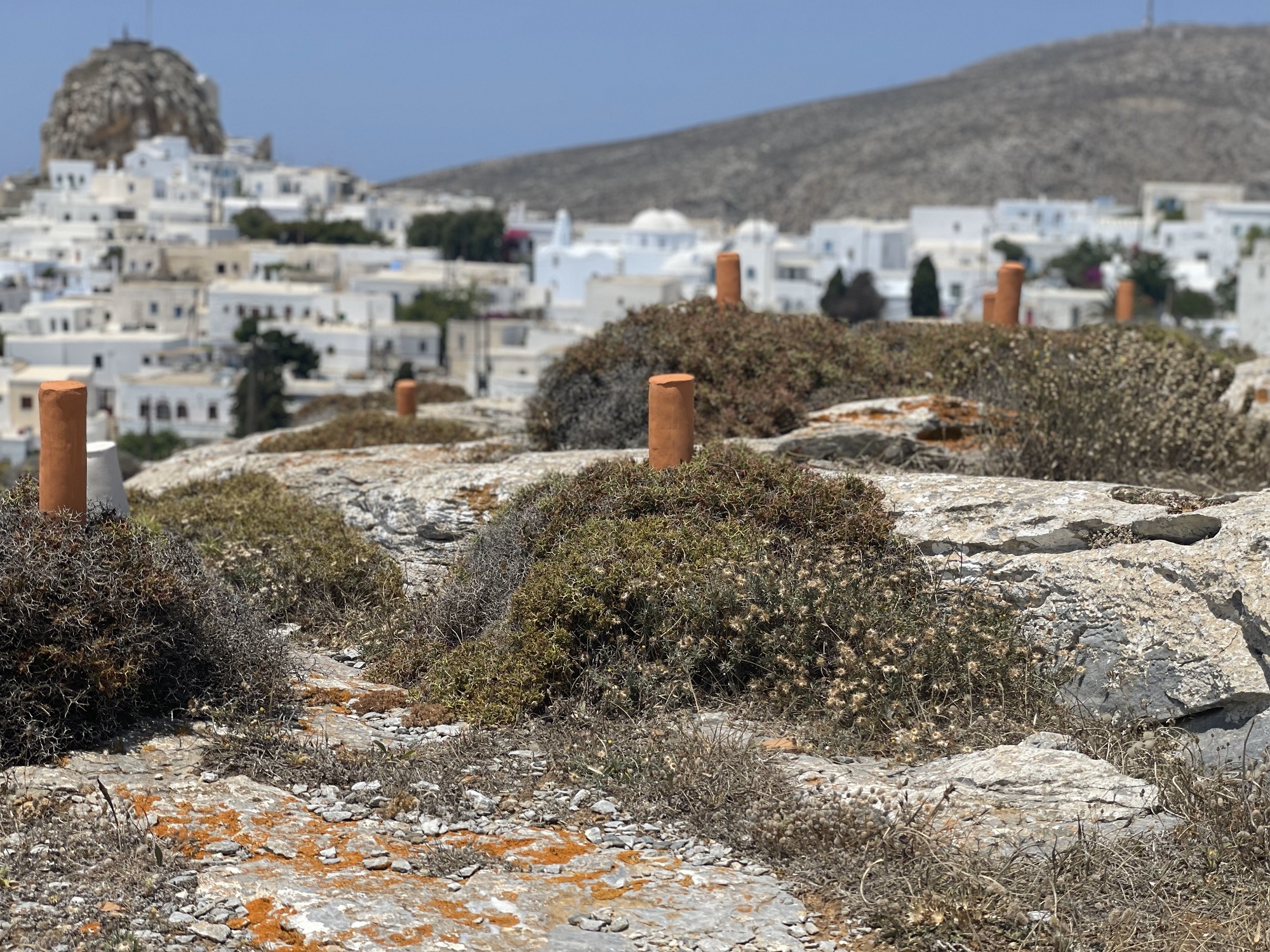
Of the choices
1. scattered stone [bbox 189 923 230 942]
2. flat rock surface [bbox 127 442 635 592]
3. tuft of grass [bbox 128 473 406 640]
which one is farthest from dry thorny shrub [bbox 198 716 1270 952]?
flat rock surface [bbox 127 442 635 592]

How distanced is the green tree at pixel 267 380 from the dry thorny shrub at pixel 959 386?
3669 centimetres

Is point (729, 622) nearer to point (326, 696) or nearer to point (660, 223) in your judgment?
point (326, 696)

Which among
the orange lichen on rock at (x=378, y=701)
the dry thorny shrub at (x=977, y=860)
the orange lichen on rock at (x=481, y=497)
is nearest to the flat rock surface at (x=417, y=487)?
the orange lichen on rock at (x=481, y=497)

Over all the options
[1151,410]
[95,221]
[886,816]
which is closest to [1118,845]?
[886,816]

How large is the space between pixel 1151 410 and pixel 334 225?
92833 millimetres

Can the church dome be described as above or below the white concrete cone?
above

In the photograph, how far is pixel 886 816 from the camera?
4.94m

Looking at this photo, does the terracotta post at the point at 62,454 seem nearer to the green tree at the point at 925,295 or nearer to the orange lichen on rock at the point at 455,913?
the orange lichen on rock at the point at 455,913

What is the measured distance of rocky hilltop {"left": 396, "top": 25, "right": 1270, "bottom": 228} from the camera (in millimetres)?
144625

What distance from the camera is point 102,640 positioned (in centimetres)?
551

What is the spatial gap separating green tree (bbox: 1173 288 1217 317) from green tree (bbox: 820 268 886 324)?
12931mm

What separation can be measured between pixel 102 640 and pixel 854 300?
208ft

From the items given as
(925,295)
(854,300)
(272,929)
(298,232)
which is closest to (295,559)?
(272,929)

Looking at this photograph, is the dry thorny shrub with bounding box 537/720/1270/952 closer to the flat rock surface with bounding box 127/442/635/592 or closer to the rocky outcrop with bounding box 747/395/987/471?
the flat rock surface with bounding box 127/442/635/592
